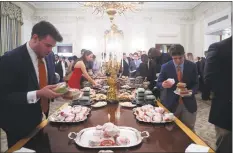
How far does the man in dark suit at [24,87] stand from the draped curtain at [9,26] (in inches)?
202

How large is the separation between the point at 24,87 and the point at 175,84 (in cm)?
132

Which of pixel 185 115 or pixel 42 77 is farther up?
pixel 42 77

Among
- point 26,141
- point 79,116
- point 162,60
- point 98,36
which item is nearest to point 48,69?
point 79,116

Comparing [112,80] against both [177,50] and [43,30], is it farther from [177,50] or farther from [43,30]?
[43,30]

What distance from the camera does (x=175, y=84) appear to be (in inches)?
89.3

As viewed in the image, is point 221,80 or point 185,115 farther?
point 185,115

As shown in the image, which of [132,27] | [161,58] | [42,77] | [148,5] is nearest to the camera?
[42,77]

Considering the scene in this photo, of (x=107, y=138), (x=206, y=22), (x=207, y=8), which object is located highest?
(x=207, y=8)

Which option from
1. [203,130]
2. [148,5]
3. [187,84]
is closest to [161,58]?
[203,130]

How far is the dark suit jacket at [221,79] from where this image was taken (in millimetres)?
1476

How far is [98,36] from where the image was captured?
945cm

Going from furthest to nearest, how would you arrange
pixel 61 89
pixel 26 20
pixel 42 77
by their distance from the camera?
pixel 26 20 < pixel 42 77 < pixel 61 89

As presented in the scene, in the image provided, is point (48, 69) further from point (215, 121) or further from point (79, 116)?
point (215, 121)

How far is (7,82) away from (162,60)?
2.58 meters
